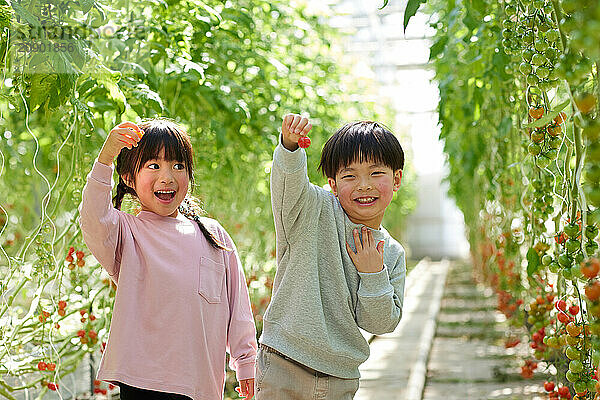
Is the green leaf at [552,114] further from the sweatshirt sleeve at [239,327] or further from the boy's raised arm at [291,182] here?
the sweatshirt sleeve at [239,327]

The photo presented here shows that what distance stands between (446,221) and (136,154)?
14271 millimetres

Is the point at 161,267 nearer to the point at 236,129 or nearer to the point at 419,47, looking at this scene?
the point at 236,129

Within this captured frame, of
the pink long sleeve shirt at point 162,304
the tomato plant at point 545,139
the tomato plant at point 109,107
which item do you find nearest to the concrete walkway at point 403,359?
the tomato plant at point 545,139

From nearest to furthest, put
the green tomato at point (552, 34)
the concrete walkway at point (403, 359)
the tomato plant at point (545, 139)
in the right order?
the tomato plant at point (545, 139), the green tomato at point (552, 34), the concrete walkway at point (403, 359)

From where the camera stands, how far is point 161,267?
1.45m

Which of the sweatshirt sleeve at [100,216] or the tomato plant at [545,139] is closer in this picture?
the tomato plant at [545,139]

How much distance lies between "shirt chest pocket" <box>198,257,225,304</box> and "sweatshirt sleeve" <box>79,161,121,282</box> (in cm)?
19

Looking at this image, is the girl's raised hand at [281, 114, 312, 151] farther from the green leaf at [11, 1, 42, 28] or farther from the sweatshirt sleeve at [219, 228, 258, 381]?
the green leaf at [11, 1, 42, 28]

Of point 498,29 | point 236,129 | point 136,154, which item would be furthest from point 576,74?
point 236,129

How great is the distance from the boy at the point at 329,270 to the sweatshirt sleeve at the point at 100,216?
0.32 meters

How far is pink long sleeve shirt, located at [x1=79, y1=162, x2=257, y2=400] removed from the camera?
139cm

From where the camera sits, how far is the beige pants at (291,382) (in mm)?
1395

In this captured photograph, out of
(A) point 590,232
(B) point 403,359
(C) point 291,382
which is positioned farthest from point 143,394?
(B) point 403,359

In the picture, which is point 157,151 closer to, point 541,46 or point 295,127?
point 295,127
